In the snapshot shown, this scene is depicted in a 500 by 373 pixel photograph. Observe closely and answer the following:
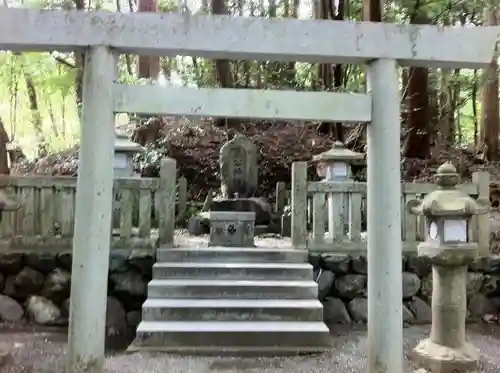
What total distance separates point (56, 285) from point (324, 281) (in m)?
3.55

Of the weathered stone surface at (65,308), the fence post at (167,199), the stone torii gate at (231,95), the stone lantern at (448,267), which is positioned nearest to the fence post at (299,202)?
the fence post at (167,199)

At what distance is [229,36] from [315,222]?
11.8 ft

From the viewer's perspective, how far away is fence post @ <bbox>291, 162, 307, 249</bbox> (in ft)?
23.0

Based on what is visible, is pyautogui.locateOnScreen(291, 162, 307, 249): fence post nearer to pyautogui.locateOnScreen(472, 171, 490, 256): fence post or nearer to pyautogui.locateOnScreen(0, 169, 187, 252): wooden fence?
pyautogui.locateOnScreen(0, 169, 187, 252): wooden fence

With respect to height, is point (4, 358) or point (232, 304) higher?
point (232, 304)

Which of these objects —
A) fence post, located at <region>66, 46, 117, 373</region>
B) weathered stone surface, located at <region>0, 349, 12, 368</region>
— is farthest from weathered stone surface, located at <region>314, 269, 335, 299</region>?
weathered stone surface, located at <region>0, 349, 12, 368</region>

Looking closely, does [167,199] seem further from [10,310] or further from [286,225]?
[286,225]

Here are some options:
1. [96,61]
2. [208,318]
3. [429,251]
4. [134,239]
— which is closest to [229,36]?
[96,61]

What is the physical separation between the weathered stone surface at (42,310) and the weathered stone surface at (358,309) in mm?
3870

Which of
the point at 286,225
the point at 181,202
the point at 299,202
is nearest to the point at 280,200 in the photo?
the point at 286,225

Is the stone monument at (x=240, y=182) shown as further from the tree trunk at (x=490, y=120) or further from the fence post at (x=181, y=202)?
the tree trunk at (x=490, y=120)

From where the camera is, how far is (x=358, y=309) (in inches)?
270

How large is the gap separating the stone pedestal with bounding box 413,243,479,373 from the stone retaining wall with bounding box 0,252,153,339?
3590 mm

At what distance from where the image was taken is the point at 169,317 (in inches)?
224
